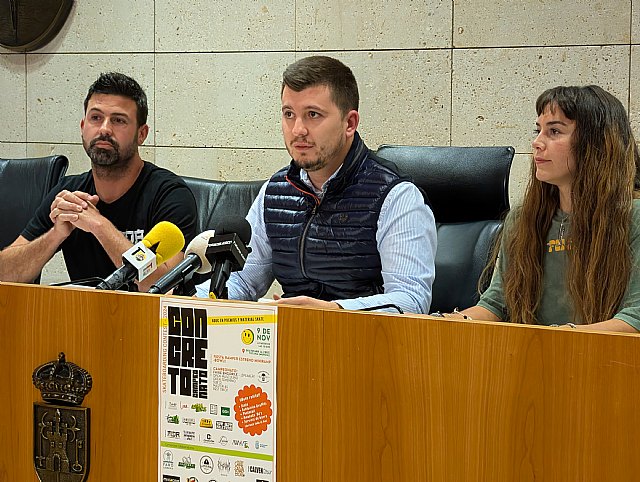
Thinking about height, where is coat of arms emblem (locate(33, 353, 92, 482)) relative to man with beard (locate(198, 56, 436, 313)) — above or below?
below

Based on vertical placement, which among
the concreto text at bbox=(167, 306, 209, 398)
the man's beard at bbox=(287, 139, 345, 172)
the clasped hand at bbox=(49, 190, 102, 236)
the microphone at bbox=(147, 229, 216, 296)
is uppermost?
the man's beard at bbox=(287, 139, 345, 172)

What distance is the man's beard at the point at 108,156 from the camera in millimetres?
2812

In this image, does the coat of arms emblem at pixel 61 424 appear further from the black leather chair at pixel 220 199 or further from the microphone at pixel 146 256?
the black leather chair at pixel 220 199

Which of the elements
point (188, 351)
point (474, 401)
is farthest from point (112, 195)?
point (474, 401)

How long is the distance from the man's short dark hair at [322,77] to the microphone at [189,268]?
936 mm

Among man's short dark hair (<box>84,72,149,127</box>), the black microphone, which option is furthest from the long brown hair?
man's short dark hair (<box>84,72,149,127</box>)

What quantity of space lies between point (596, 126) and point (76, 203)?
56.1 inches

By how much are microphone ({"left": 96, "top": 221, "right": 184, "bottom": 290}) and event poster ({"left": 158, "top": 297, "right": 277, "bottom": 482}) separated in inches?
7.7

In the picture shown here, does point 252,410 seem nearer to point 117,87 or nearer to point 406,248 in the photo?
point 406,248

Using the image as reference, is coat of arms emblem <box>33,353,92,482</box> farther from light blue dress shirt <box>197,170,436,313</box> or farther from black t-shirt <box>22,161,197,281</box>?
black t-shirt <box>22,161,197,281</box>

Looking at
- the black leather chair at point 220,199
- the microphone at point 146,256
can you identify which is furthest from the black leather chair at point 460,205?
the microphone at point 146,256

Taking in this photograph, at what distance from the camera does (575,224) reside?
2.18m

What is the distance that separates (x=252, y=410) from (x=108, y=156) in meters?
1.71

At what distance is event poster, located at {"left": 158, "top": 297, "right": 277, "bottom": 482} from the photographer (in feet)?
4.18
